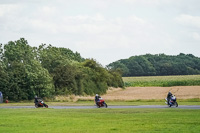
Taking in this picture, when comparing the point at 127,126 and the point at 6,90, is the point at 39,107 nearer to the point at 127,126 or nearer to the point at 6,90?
the point at 6,90

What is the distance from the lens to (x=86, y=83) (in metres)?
78.1

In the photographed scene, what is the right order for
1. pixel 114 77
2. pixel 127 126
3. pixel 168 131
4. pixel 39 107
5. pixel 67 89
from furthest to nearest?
pixel 114 77 < pixel 67 89 < pixel 39 107 < pixel 127 126 < pixel 168 131

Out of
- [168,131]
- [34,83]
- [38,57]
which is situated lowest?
[168,131]

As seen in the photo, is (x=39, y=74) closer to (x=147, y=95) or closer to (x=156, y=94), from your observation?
(x=147, y=95)

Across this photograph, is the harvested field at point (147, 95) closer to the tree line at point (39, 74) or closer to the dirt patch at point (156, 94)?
the dirt patch at point (156, 94)

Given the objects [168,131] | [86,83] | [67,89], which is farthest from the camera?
[86,83]

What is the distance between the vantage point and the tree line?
6341 centimetres

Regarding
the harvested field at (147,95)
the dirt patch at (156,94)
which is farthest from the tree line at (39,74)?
the dirt patch at (156,94)

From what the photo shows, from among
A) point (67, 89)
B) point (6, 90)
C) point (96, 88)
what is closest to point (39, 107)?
point (6, 90)

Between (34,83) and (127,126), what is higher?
(34,83)

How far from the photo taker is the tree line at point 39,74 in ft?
208

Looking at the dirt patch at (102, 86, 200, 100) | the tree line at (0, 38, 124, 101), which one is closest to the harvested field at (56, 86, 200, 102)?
the dirt patch at (102, 86, 200, 100)

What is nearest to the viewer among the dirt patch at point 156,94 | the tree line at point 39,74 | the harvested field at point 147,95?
the tree line at point 39,74

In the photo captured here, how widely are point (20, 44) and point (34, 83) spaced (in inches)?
357
